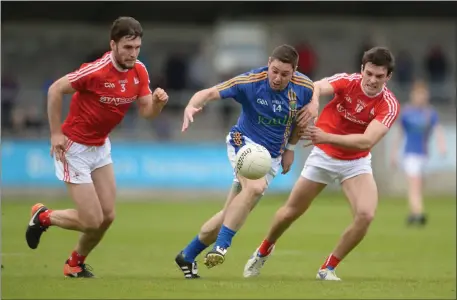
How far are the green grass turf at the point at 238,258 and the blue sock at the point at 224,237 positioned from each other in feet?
1.46

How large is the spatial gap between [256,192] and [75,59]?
23.1 m

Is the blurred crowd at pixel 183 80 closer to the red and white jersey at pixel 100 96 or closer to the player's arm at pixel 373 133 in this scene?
the red and white jersey at pixel 100 96

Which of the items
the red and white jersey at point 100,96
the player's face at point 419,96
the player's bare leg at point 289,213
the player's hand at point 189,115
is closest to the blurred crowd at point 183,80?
the player's face at point 419,96

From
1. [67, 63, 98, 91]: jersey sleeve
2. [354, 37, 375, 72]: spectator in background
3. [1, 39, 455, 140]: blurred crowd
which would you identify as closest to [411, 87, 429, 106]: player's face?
[1, 39, 455, 140]: blurred crowd

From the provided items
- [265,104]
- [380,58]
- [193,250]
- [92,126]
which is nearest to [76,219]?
[92,126]

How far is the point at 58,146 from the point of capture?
11625mm

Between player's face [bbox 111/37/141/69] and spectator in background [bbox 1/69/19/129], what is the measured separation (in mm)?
15629

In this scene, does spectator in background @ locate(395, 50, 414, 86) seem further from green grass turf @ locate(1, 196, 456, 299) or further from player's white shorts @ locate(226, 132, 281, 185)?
player's white shorts @ locate(226, 132, 281, 185)

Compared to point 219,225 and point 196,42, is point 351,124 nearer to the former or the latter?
point 219,225

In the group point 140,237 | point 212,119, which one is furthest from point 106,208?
point 212,119

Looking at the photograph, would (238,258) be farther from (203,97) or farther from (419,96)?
(419,96)

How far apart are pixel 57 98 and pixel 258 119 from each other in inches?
86.2

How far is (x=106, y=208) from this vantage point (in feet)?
39.5

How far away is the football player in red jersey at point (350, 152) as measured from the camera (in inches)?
466
